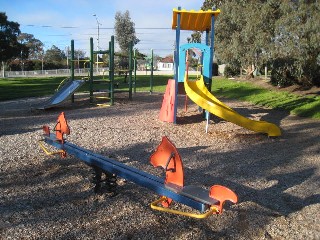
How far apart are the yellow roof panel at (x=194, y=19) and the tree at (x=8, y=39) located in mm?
31883

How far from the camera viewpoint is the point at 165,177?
440 cm

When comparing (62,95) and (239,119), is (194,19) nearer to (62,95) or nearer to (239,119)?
(239,119)

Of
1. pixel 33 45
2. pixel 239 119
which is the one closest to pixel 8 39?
pixel 239 119

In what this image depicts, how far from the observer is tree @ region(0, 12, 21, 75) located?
37094 mm

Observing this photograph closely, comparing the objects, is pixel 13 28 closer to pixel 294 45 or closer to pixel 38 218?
pixel 294 45

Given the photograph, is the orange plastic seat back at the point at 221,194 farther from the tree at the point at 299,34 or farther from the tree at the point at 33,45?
the tree at the point at 33,45

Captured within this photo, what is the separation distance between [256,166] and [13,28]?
129 feet

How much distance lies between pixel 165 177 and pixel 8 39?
38.6 metres

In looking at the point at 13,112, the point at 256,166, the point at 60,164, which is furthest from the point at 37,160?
the point at 13,112

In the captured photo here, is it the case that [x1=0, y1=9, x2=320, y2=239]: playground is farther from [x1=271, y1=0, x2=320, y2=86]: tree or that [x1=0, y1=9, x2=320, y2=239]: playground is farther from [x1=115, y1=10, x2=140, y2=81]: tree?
[x1=115, y1=10, x2=140, y2=81]: tree

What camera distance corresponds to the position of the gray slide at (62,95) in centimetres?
1211

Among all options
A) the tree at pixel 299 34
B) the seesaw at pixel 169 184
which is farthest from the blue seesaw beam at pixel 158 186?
the tree at pixel 299 34

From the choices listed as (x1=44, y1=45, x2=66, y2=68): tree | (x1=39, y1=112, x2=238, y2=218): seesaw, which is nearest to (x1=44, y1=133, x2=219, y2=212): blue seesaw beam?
(x1=39, y1=112, x2=238, y2=218): seesaw

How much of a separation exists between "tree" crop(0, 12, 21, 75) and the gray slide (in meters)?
27.5
